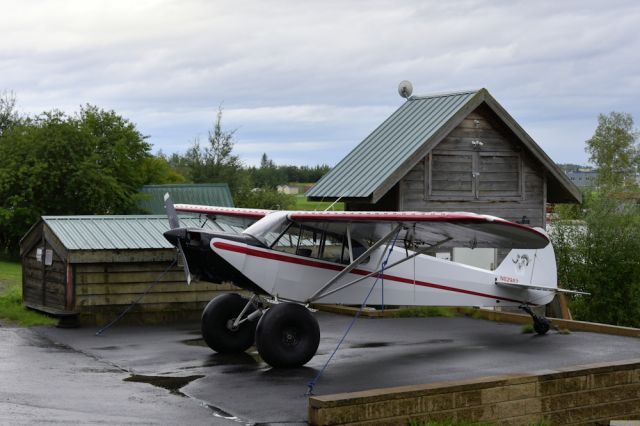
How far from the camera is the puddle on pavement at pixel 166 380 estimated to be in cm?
1162

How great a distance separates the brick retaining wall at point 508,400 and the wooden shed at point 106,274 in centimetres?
886

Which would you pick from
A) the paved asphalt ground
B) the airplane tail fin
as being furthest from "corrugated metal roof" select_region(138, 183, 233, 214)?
the airplane tail fin

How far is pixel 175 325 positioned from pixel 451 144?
880 centimetres

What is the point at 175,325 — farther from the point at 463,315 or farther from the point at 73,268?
the point at 463,315

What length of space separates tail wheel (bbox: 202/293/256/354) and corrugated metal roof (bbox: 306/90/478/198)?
693 centimetres

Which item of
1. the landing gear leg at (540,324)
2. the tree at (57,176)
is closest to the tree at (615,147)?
the tree at (57,176)

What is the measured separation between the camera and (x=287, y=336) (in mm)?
13141

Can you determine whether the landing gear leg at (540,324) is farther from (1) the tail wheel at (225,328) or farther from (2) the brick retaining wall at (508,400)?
(1) the tail wheel at (225,328)

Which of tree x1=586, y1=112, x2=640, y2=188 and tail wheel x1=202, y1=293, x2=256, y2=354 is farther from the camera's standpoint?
tree x1=586, y1=112, x2=640, y2=188

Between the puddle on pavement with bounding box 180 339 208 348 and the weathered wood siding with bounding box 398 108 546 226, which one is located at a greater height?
the weathered wood siding with bounding box 398 108 546 226

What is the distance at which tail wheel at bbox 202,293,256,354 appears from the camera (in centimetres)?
1447

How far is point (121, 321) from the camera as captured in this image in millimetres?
18109

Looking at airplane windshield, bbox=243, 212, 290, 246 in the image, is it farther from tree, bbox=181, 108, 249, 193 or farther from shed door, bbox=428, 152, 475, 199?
tree, bbox=181, 108, 249, 193

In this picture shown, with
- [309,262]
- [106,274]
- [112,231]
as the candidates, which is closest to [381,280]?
[309,262]
